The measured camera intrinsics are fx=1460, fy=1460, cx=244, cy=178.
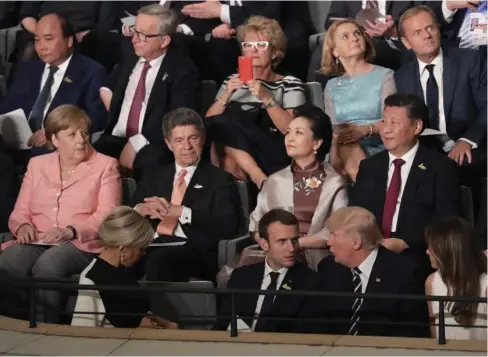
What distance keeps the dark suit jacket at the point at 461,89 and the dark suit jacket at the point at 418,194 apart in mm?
699

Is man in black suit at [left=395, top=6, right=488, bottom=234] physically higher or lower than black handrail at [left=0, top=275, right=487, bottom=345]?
higher

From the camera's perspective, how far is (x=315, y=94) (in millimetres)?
9148

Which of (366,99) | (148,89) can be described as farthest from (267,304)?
(148,89)

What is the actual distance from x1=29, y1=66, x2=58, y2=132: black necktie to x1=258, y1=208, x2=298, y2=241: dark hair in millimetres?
2424

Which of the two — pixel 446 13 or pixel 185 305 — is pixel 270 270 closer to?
pixel 185 305

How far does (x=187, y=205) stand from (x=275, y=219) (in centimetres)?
87

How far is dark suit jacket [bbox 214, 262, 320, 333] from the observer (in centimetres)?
755

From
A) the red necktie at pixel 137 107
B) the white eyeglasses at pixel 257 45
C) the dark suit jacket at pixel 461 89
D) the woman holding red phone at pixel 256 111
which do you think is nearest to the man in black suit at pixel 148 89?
the red necktie at pixel 137 107

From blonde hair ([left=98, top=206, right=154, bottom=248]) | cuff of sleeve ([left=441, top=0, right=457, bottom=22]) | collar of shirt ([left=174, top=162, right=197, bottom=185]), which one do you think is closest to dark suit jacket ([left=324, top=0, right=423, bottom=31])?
cuff of sleeve ([left=441, top=0, right=457, bottom=22])

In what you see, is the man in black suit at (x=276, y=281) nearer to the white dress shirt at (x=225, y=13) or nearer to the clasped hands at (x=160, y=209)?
the clasped hands at (x=160, y=209)

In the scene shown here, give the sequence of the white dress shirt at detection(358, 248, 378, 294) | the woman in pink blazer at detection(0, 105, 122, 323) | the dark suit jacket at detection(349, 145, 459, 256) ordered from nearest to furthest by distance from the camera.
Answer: the white dress shirt at detection(358, 248, 378, 294) < the dark suit jacket at detection(349, 145, 459, 256) < the woman in pink blazer at detection(0, 105, 122, 323)

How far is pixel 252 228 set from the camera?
27.3ft

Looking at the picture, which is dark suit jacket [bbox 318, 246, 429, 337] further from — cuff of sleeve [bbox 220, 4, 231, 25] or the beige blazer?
cuff of sleeve [bbox 220, 4, 231, 25]

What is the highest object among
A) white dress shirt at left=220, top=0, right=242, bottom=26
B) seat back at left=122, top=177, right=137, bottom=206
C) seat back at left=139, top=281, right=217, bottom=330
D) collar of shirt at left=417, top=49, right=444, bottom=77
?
white dress shirt at left=220, top=0, right=242, bottom=26
